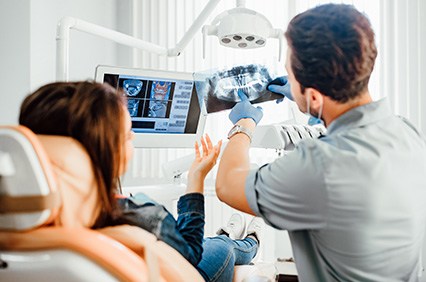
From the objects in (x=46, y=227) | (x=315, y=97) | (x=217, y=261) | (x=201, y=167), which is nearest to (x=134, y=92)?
(x=201, y=167)

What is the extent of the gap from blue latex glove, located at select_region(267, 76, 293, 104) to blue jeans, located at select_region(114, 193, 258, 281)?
39 cm

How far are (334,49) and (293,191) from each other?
316 millimetres

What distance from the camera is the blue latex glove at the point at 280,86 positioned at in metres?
1.43

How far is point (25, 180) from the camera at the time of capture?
754 millimetres

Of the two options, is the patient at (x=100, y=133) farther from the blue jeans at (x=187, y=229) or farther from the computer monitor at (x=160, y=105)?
the computer monitor at (x=160, y=105)

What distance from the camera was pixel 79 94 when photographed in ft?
3.05

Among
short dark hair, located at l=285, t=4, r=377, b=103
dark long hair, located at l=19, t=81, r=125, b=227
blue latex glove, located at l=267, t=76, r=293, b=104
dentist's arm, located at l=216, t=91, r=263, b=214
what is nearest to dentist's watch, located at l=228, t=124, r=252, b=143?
dentist's arm, located at l=216, t=91, r=263, b=214

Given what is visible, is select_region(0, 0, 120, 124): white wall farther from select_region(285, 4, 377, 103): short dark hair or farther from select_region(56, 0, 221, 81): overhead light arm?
select_region(285, 4, 377, 103): short dark hair

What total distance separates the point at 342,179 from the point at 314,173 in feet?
0.19

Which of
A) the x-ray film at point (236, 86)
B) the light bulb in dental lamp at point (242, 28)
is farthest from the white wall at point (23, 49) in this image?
the light bulb in dental lamp at point (242, 28)

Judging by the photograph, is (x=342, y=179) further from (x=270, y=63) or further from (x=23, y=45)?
(x=23, y=45)

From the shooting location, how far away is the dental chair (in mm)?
754

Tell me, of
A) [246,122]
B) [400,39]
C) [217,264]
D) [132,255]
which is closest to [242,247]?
[217,264]

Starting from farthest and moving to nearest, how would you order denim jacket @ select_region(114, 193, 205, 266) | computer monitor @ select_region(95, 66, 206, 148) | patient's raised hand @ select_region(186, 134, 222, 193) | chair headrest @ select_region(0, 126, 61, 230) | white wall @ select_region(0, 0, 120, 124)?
white wall @ select_region(0, 0, 120, 124) → computer monitor @ select_region(95, 66, 206, 148) → patient's raised hand @ select_region(186, 134, 222, 193) → denim jacket @ select_region(114, 193, 205, 266) → chair headrest @ select_region(0, 126, 61, 230)
